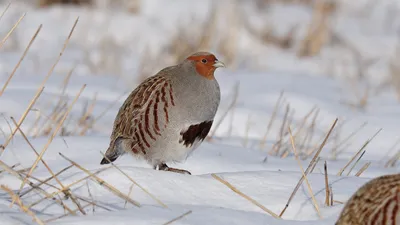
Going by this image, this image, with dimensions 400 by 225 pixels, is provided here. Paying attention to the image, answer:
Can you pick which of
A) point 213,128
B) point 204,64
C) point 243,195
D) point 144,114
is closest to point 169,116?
point 144,114

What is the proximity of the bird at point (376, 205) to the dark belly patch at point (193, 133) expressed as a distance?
4.17 ft

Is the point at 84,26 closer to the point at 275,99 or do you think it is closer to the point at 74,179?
the point at 275,99

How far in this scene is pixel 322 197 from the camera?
103 inches

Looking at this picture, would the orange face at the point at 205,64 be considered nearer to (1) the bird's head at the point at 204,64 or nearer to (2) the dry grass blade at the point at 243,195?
(1) the bird's head at the point at 204,64

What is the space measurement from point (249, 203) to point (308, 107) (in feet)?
12.2

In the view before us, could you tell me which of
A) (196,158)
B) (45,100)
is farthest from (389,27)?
(196,158)

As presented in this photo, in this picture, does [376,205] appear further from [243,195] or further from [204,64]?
[204,64]

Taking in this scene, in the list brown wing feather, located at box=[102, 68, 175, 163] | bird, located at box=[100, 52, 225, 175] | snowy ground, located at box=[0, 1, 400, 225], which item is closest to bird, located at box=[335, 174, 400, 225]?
snowy ground, located at box=[0, 1, 400, 225]

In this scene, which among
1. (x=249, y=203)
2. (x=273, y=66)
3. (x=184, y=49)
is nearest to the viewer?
(x=249, y=203)

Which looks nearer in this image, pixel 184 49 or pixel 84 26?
pixel 184 49

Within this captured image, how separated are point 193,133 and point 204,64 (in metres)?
0.36

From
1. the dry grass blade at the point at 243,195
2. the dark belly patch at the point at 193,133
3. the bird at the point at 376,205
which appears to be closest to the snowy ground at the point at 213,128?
the dry grass blade at the point at 243,195

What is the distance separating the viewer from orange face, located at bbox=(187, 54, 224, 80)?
3480mm

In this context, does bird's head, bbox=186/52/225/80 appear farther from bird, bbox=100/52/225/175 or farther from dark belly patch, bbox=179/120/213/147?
dark belly patch, bbox=179/120/213/147
